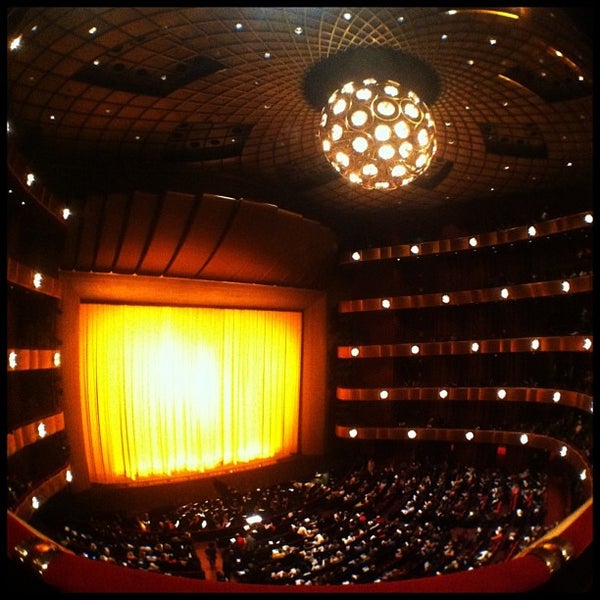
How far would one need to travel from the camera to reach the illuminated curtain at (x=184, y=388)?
16219 millimetres

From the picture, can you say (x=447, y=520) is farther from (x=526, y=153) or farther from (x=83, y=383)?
(x=83, y=383)

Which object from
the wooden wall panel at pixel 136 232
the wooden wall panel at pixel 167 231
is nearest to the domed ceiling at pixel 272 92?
the wooden wall panel at pixel 136 232

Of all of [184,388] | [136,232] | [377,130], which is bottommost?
[184,388]

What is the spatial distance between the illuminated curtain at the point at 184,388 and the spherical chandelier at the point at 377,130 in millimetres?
10848

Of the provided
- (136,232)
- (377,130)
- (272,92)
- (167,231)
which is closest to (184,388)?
(167,231)

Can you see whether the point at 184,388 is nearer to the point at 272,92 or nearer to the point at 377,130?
the point at 272,92

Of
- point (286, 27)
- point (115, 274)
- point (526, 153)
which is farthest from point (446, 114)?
point (115, 274)

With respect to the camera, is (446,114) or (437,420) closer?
(446,114)

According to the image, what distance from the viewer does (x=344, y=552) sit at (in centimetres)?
1009

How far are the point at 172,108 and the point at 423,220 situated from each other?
1135 centimetres

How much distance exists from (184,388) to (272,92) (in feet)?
38.1

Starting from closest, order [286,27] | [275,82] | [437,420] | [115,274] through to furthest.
Answer: [286,27], [275,82], [115,274], [437,420]

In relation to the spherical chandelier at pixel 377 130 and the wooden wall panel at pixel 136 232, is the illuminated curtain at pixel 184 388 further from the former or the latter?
the spherical chandelier at pixel 377 130

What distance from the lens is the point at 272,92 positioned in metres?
9.61
